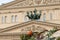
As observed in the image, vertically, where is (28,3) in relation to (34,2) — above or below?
below

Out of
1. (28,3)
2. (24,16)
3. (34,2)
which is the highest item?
(34,2)

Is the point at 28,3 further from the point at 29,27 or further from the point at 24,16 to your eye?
the point at 29,27

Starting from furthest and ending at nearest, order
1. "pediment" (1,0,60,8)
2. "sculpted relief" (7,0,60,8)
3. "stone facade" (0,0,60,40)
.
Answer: "pediment" (1,0,60,8) → "sculpted relief" (7,0,60,8) → "stone facade" (0,0,60,40)

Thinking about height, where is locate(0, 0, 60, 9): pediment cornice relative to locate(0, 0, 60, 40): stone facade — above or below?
above

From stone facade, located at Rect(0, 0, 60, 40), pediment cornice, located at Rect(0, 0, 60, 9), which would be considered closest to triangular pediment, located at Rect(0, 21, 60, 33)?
stone facade, located at Rect(0, 0, 60, 40)

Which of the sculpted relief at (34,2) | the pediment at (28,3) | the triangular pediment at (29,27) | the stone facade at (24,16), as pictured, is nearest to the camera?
the triangular pediment at (29,27)

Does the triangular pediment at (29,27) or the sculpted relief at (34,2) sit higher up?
the sculpted relief at (34,2)

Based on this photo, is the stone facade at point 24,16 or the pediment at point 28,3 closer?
the stone facade at point 24,16

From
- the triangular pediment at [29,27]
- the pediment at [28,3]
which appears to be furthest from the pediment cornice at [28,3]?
the triangular pediment at [29,27]

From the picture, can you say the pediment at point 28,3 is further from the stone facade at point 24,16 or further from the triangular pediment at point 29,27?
the triangular pediment at point 29,27

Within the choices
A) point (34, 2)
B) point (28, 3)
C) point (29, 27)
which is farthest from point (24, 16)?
point (29, 27)

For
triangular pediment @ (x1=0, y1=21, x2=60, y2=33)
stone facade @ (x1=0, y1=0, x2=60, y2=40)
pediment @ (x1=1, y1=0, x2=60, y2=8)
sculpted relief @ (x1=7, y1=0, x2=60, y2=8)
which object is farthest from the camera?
pediment @ (x1=1, y1=0, x2=60, y2=8)

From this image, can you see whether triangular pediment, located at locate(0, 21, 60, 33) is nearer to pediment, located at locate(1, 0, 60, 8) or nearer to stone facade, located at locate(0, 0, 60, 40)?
stone facade, located at locate(0, 0, 60, 40)

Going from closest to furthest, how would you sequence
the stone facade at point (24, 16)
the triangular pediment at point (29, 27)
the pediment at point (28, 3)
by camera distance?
the triangular pediment at point (29, 27), the stone facade at point (24, 16), the pediment at point (28, 3)
